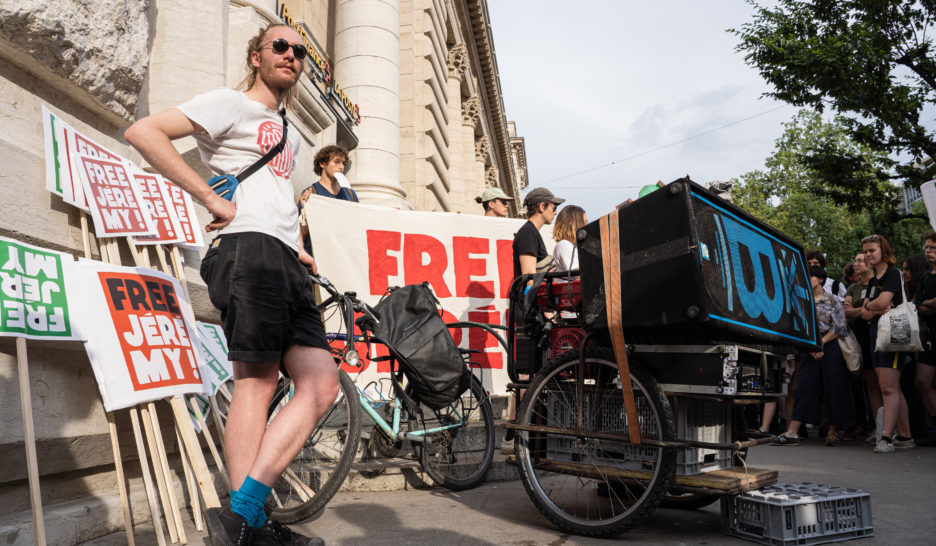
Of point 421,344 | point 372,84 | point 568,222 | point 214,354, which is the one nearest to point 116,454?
point 214,354

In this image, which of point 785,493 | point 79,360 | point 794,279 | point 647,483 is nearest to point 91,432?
point 79,360

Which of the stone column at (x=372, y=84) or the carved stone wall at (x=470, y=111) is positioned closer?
the stone column at (x=372, y=84)

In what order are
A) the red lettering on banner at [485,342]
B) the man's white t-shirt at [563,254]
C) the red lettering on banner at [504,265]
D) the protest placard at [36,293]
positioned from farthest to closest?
the red lettering on banner at [504,265], the red lettering on banner at [485,342], the man's white t-shirt at [563,254], the protest placard at [36,293]

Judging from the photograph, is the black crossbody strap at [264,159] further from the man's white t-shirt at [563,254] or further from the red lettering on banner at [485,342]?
the red lettering on banner at [485,342]

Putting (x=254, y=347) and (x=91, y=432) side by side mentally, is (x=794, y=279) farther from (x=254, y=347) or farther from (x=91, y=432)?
(x=91, y=432)

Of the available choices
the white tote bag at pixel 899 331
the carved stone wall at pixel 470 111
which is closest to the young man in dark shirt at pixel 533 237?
the white tote bag at pixel 899 331

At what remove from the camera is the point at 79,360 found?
323cm

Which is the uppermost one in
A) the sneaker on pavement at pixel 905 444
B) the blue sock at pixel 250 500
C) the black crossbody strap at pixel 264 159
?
the black crossbody strap at pixel 264 159

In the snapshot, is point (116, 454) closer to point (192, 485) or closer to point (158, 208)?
point (192, 485)

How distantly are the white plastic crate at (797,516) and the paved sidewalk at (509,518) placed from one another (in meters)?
0.08

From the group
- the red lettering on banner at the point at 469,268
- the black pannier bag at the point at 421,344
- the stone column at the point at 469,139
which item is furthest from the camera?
the stone column at the point at 469,139

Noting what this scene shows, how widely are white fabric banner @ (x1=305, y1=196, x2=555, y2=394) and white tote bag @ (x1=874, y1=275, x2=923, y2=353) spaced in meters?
3.82

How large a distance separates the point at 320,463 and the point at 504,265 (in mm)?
3544

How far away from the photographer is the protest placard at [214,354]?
397 cm
